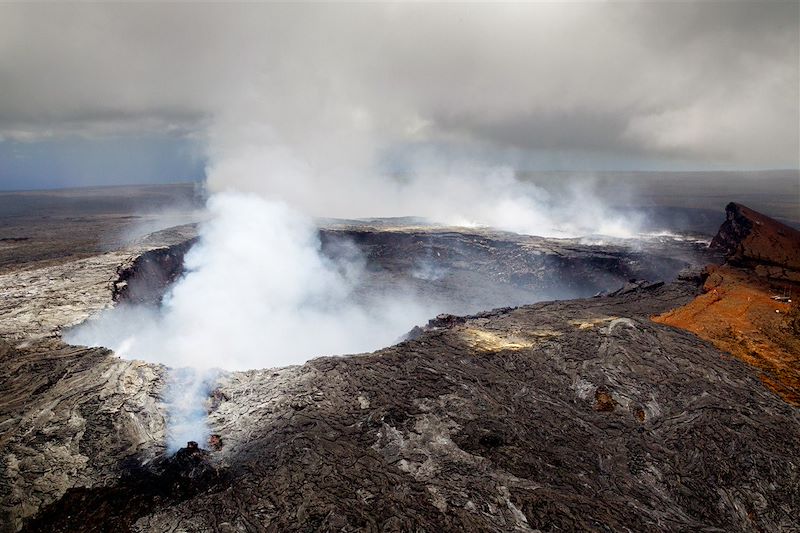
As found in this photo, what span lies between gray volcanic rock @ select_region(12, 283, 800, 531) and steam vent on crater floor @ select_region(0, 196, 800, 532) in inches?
2.0

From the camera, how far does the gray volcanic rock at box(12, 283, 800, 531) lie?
9.11 metres

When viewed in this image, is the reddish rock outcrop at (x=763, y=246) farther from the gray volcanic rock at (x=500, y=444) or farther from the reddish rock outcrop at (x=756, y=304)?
the gray volcanic rock at (x=500, y=444)

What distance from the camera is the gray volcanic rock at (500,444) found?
29.9ft

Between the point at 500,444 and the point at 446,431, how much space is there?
1.42 metres

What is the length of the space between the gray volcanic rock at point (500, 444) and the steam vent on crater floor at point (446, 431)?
50mm

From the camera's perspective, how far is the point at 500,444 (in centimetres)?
1125

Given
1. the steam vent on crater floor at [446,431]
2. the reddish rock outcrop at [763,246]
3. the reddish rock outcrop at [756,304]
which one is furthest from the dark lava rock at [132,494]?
the reddish rock outcrop at [763,246]

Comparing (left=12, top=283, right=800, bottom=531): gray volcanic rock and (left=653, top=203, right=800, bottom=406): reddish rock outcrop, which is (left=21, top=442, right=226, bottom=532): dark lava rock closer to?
(left=12, top=283, right=800, bottom=531): gray volcanic rock

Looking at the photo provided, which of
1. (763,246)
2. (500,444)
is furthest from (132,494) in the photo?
(763,246)

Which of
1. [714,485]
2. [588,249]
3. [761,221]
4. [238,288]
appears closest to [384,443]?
[714,485]

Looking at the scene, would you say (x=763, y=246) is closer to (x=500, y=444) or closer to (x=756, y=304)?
(x=756, y=304)

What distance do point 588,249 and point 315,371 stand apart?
989 inches

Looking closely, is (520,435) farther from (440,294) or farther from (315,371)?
(440,294)

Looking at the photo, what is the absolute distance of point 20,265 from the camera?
1145 inches
